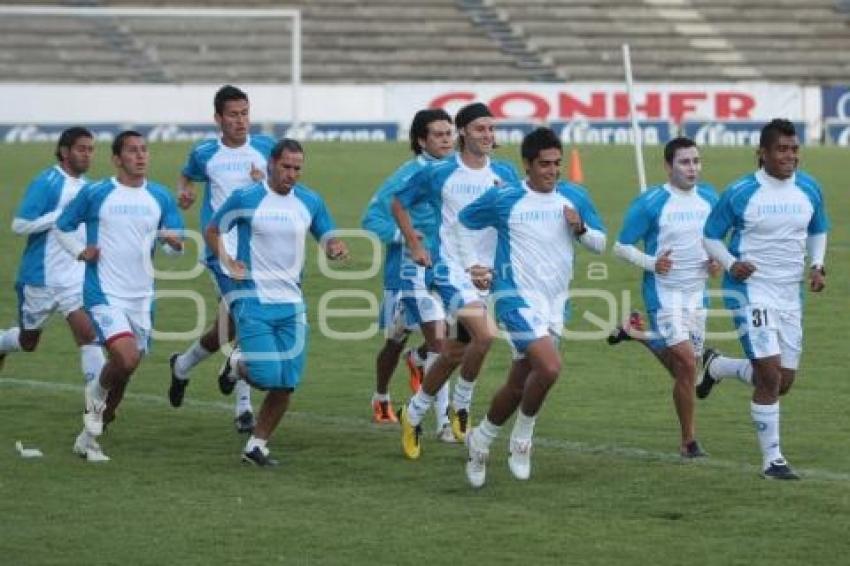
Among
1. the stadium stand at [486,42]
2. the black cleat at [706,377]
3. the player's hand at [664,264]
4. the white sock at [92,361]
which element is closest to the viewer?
the player's hand at [664,264]

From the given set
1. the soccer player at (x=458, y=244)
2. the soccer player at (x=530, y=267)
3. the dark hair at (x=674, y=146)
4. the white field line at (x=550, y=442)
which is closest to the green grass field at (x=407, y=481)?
the white field line at (x=550, y=442)

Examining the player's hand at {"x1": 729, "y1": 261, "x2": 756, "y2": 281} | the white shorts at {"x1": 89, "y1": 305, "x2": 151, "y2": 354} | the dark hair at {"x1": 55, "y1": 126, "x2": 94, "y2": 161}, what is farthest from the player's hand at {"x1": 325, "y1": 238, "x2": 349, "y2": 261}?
the dark hair at {"x1": 55, "y1": 126, "x2": 94, "y2": 161}

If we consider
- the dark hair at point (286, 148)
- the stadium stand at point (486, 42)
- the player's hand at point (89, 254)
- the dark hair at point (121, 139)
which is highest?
the stadium stand at point (486, 42)

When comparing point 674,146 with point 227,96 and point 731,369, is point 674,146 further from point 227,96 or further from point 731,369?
point 227,96

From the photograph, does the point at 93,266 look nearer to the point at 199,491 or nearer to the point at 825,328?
the point at 199,491

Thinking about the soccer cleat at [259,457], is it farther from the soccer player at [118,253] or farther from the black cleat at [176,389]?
the black cleat at [176,389]

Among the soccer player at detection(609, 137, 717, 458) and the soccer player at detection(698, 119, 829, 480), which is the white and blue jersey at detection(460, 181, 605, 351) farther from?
the soccer player at detection(609, 137, 717, 458)

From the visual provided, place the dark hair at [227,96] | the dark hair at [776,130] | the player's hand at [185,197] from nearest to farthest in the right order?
the dark hair at [776,130] → the dark hair at [227,96] → the player's hand at [185,197]

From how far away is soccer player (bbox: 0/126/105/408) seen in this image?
14797mm

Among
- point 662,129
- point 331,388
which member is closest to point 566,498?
point 331,388

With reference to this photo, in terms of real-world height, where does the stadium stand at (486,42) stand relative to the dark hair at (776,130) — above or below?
above

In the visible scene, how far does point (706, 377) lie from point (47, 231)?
15.6 ft

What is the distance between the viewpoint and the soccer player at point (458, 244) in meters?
13.6

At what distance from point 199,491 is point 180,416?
3.37m
